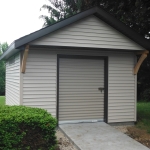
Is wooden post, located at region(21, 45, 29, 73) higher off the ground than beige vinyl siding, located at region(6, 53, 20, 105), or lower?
higher

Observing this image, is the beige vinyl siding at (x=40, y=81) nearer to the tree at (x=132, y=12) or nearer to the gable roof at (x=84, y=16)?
the gable roof at (x=84, y=16)

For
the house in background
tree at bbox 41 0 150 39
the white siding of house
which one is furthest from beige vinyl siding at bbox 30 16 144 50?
tree at bbox 41 0 150 39

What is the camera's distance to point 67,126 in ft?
21.0

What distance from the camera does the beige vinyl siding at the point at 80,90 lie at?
6.79 m

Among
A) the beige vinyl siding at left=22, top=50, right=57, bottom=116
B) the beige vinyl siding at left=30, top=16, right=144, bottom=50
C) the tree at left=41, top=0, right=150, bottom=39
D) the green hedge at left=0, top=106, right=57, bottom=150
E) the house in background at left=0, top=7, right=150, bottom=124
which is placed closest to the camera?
the green hedge at left=0, top=106, right=57, bottom=150

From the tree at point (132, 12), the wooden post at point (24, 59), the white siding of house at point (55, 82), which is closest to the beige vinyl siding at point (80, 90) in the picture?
the white siding of house at point (55, 82)

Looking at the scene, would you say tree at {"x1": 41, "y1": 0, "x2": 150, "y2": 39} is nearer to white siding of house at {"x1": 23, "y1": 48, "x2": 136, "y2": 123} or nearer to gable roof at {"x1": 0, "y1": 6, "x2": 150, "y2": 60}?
gable roof at {"x1": 0, "y1": 6, "x2": 150, "y2": 60}

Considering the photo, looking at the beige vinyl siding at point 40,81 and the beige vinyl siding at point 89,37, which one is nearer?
the beige vinyl siding at point 89,37

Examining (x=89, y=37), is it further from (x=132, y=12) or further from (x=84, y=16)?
(x=132, y=12)

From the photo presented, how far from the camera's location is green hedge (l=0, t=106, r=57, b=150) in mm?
3793

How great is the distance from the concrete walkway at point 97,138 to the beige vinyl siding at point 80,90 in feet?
1.68

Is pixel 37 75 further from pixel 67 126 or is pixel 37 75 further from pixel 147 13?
pixel 147 13

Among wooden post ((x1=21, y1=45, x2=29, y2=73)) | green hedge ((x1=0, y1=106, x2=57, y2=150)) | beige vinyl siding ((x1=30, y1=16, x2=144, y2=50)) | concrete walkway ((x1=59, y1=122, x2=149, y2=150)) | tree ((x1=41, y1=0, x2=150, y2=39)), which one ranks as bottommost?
concrete walkway ((x1=59, y1=122, x2=149, y2=150))

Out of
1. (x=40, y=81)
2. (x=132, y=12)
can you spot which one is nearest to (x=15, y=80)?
(x=40, y=81)
